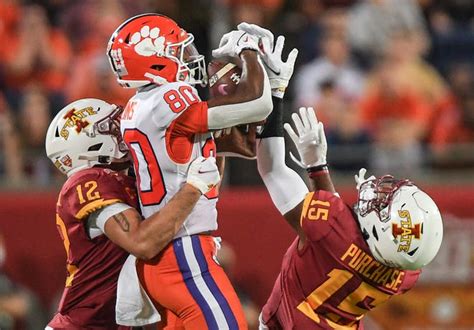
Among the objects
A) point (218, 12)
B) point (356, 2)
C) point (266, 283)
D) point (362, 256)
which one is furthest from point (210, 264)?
A: point (356, 2)

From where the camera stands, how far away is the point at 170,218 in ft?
14.6

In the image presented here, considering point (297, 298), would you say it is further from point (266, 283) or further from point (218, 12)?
point (218, 12)

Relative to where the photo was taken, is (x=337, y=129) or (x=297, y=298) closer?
(x=297, y=298)

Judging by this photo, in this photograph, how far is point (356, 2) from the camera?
9.53 m

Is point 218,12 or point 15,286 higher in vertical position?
point 218,12

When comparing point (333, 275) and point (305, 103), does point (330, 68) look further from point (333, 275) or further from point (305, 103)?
point (333, 275)

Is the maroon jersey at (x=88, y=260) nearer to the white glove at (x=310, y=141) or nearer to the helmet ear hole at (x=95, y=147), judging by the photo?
the helmet ear hole at (x=95, y=147)

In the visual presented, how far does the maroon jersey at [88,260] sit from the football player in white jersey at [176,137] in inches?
9.5

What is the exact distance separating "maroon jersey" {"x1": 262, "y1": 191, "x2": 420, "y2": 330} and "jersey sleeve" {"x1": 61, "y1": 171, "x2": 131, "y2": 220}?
77 centimetres

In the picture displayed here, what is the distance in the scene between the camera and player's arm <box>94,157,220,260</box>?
4.46 m

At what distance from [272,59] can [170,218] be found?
0.86 m

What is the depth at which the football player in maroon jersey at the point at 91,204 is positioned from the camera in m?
4.69

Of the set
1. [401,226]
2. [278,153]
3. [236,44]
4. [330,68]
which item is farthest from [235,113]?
[330,68]

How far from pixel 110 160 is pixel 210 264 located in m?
0.67
